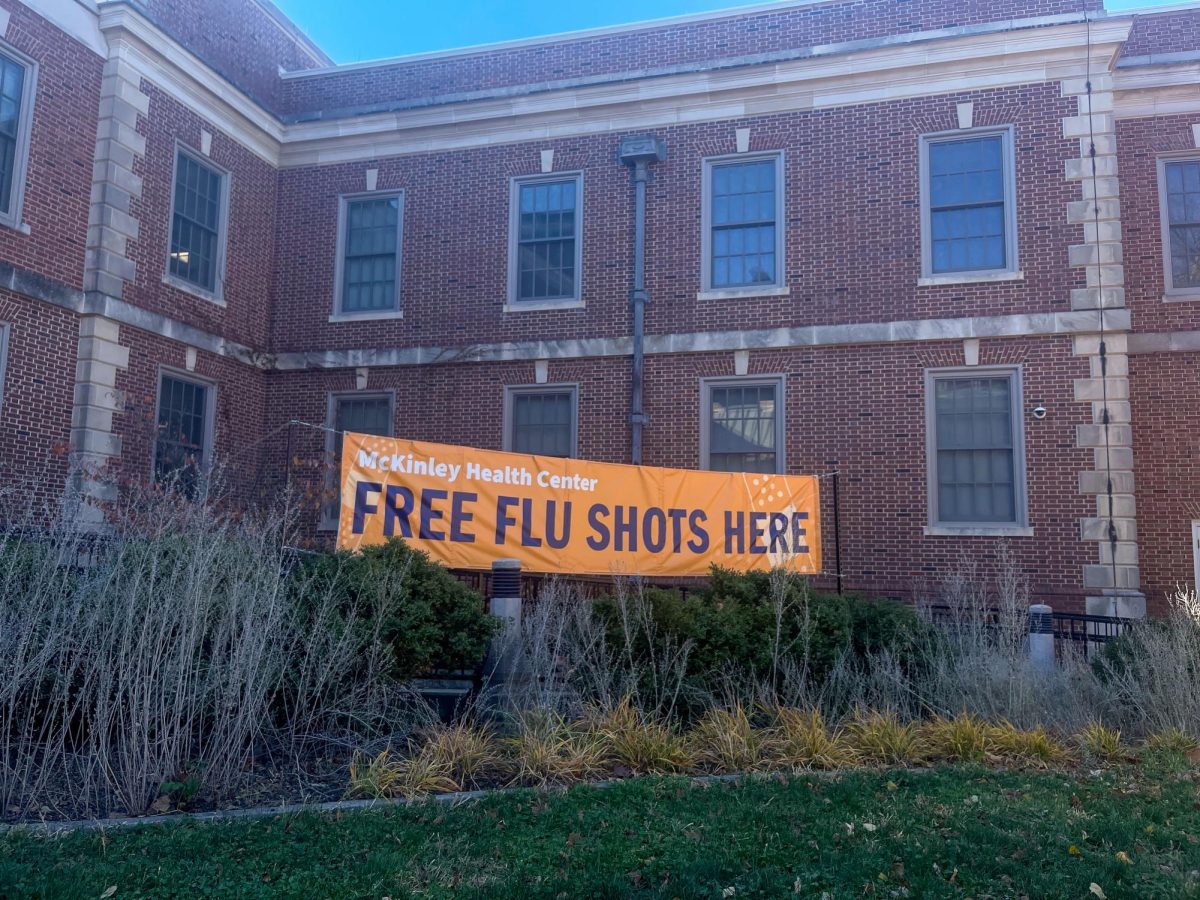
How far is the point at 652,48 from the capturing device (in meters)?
16.1

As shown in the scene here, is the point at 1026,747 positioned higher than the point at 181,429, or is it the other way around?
the point at 181,429

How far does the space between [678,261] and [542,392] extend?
2827mm

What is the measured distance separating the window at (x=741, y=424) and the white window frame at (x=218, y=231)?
7509 mm

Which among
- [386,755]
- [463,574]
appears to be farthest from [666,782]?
[463,574]

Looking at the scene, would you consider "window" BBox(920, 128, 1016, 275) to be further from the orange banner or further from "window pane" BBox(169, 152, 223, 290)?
"window pane" BBox(169, 152, 223, 290)

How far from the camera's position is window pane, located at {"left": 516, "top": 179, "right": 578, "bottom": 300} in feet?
52.4

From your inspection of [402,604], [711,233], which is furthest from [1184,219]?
[402,604]

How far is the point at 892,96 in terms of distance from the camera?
14.8 m

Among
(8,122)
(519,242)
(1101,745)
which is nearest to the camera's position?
(1101,745)

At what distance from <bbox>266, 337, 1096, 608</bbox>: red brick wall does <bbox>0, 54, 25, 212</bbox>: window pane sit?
5353mm

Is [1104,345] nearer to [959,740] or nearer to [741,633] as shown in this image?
[741,633]

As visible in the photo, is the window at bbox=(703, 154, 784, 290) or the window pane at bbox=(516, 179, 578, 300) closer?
the window at bbox=(703, 154, 784, 290)

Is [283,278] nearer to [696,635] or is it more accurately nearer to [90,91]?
[90,91]

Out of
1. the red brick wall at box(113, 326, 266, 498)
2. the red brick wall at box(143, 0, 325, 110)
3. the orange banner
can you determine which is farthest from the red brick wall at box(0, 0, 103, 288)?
the orange banner
